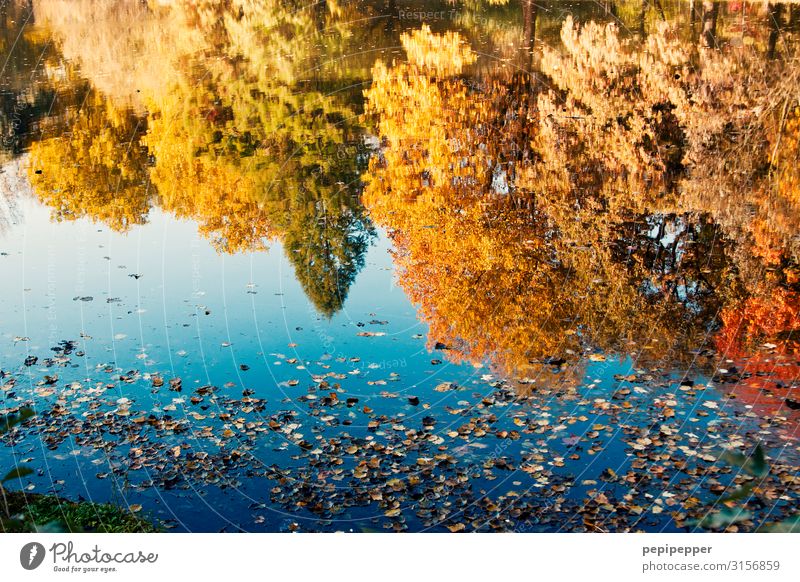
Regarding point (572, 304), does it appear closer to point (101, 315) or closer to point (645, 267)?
point (645, 267)

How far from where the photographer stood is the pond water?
11180 mm

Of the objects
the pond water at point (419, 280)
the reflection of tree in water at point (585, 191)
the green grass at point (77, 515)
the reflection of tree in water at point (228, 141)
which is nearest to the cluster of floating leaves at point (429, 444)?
the pond water at point (419, 280)

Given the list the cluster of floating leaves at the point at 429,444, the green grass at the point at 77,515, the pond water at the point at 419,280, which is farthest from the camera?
the pond water at the point at 419,280

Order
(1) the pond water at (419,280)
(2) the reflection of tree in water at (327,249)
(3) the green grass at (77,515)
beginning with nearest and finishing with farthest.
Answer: (3) the green grass at (77,515) < (1) the pond water at (419,280) < (2) the reflection of tree in water at (327,249)

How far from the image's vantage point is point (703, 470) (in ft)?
35.7

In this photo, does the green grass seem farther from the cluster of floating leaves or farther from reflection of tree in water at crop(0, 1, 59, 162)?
reflection of tree in water at crop(0, 1, 59, 162)

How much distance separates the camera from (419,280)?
18703 millimetres

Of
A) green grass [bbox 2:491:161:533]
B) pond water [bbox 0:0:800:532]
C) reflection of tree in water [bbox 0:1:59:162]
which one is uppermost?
reflection of tree in water [bbox 0:1:59:162]

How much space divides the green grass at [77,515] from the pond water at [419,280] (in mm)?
313

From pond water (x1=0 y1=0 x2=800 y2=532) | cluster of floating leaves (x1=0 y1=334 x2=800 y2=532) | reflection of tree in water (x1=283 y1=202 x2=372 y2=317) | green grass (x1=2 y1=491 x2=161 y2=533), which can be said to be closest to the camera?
green grass (x1=2 y1=491 x2=161 y2=533)

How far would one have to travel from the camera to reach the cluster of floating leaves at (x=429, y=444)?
10.4 m

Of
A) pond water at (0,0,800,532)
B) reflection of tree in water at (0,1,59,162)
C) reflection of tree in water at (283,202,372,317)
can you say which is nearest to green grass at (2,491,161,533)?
pond water at (0,0,800,532)

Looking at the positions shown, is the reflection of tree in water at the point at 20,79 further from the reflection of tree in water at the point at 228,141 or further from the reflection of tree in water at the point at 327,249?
the reflection of tree in water at the point at 327,249

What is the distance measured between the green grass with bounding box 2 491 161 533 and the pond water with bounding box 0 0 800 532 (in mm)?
313
